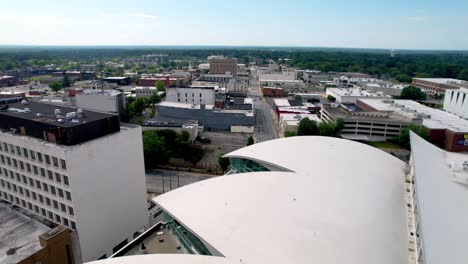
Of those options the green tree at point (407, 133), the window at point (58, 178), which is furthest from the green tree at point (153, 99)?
the green tree at point (407, 133)

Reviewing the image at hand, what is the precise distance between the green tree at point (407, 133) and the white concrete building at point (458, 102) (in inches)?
1229

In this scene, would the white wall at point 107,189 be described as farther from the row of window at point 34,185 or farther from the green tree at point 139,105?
the green tree at point 139,105

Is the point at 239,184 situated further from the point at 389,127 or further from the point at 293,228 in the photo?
the point at 389,127

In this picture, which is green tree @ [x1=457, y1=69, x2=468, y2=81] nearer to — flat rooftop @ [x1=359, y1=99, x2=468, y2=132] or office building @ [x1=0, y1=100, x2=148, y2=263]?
flat rooftop @ [x1=359, y1=99, x2=468, y2=132]

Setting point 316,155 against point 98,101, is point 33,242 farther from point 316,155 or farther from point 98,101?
point 98,101

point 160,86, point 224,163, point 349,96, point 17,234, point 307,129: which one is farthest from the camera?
point 160,86

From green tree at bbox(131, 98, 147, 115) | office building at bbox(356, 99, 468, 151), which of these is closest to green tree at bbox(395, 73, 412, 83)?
office building at bbox(356, 99, 468, 151)

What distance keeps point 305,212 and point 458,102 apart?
93394 mm

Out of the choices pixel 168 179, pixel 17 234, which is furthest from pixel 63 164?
pixel 168 179

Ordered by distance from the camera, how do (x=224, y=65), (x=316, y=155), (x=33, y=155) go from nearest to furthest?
(x=33, y=155)
(x=316, y=155)
(x=224, y=65)

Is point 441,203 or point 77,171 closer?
point 441,203

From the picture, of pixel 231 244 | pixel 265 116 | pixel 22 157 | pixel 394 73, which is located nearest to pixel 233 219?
pixel 231 244

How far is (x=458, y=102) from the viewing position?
87125 mm

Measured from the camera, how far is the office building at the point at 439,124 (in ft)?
196
